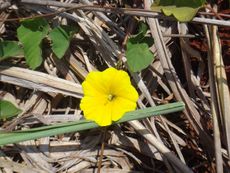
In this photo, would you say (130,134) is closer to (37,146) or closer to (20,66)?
(37,146)

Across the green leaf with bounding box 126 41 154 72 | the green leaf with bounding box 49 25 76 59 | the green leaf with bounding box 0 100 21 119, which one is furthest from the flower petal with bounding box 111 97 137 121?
the green leaf with bounding box 0 100 21 119

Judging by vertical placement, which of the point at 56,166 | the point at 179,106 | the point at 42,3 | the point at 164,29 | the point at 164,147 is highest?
the point at 42,3

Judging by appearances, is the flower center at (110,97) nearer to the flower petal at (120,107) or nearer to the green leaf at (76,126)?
the flower petal at (120,107)

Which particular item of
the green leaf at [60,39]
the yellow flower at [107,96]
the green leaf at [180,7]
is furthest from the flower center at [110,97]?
the green leaf at [180,7]

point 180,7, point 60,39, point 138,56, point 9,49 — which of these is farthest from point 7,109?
point 180,7

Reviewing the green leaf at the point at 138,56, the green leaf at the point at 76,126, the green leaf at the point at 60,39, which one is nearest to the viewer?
the green leaf at the point at 76,126

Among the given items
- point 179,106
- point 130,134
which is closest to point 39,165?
point 130,134

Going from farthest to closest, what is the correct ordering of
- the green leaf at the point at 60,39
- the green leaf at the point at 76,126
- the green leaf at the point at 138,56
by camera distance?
1. the green leaf at the point at 60,39
2. the green leaf at the point at 138,56
3. the green leaf at the point at 76,126
